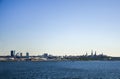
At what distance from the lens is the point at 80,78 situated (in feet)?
251

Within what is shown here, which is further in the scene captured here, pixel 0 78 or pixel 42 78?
pixel 42 78

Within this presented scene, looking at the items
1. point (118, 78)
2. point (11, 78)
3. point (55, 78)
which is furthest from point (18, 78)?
point (118, 78)

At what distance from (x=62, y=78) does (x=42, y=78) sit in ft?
17.9

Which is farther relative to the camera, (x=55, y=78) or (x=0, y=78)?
(x=55, y=78)

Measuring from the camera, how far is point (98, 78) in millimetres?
76500

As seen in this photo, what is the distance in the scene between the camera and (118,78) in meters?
76.1

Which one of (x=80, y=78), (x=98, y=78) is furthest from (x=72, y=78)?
(x=98, y=78)

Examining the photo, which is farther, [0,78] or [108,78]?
[108,78]

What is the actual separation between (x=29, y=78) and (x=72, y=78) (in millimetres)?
11473

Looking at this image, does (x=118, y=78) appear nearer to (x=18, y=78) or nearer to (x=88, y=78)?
(x=88, y=78)

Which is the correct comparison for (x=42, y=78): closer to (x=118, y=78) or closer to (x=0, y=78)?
(x=0, y=78)

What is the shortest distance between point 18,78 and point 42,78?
6.66 meters

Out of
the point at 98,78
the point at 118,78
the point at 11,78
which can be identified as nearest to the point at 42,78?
the point at 11,78

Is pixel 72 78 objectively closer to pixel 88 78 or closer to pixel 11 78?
pixel 88 78
